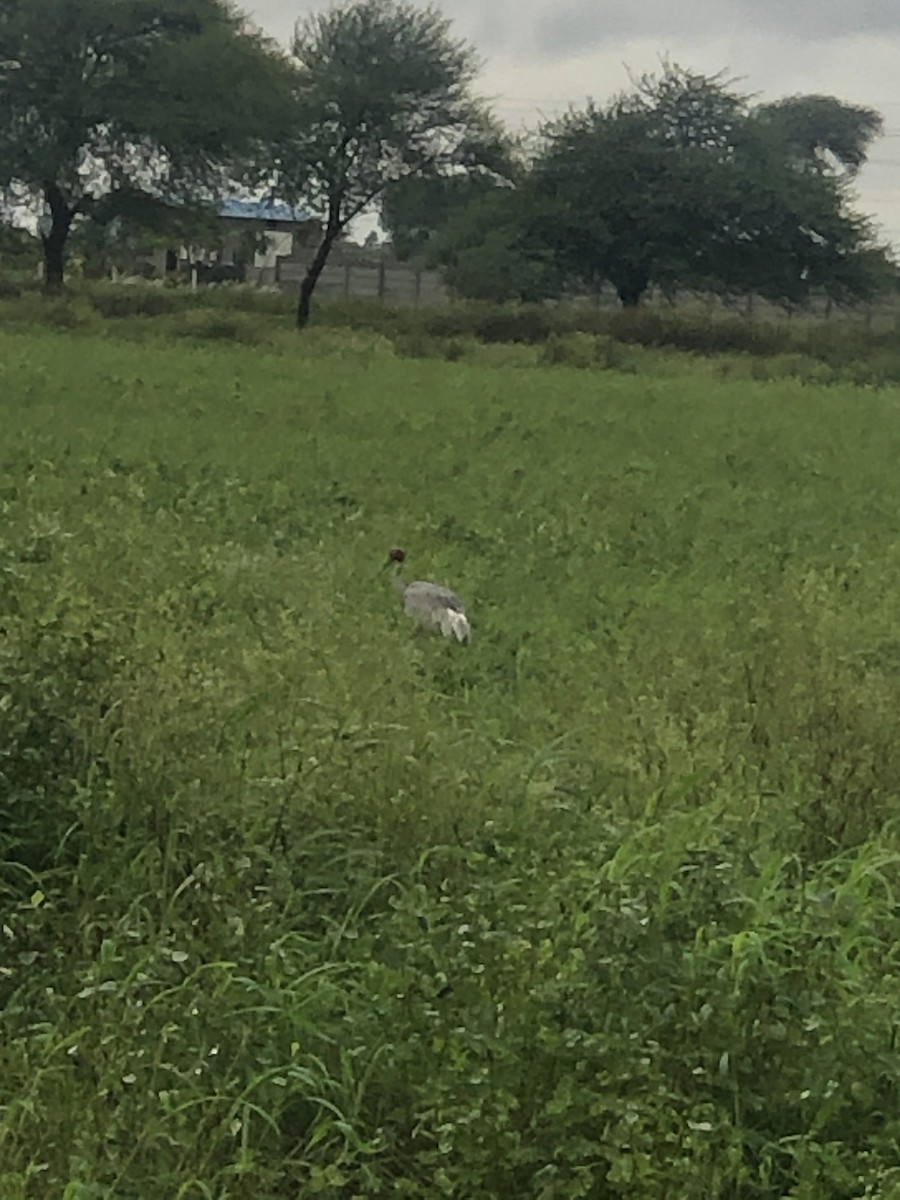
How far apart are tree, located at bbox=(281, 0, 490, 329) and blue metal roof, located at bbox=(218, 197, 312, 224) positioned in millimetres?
1214

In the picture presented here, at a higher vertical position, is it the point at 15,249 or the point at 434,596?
the point at 15,249

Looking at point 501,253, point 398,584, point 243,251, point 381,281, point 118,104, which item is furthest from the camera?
point 243,251

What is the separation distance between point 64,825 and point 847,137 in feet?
176

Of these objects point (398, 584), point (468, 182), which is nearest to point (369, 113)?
point (468, 182)

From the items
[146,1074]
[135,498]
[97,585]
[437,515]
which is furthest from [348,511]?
[146,1074]

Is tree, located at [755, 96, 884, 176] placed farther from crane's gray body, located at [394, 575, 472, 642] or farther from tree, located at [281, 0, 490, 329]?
crane's gray body, located at [394, 575, 472, 642]

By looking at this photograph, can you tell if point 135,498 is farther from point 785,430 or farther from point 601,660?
point 785,430

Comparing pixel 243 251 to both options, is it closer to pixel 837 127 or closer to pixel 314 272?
pixel 314 272

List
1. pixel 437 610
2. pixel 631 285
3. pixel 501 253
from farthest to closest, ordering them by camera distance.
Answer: pixel 631 285
pixel 501 253
pixel 437 610

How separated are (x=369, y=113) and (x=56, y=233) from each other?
5799mm

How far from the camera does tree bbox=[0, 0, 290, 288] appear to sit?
29.6 meters

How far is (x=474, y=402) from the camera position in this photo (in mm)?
17266

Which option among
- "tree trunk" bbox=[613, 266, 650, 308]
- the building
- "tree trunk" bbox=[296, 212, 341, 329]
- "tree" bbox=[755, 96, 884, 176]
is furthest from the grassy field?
"tree" bbox=[755, 96, 884, 176]

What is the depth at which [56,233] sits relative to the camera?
30266 mm
